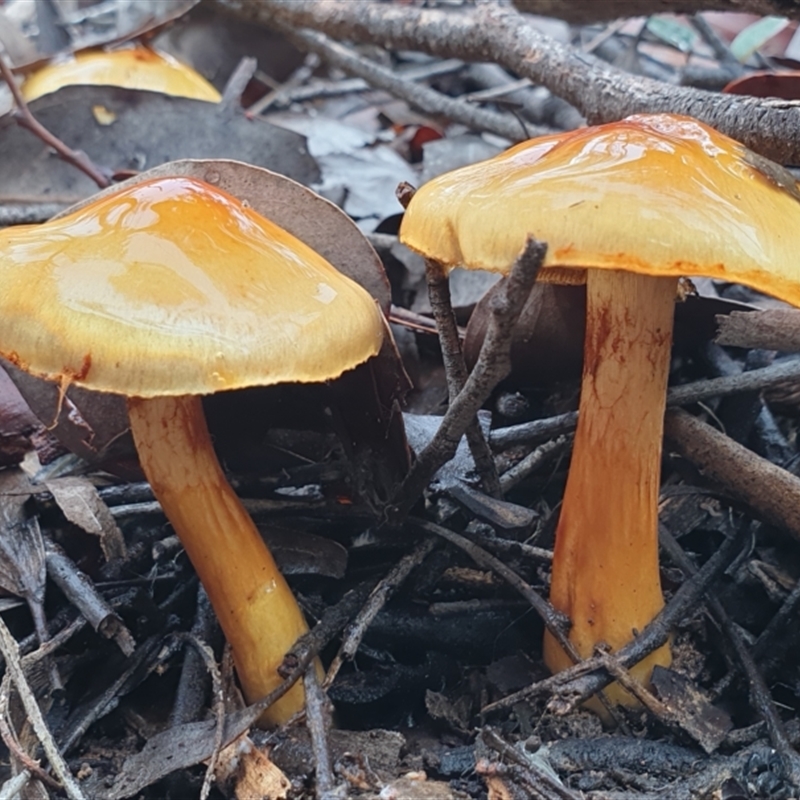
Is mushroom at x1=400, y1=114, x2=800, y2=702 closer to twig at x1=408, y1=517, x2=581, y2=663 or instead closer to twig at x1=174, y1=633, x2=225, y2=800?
twig at x1=408, y1=517, x2=581, y2=663

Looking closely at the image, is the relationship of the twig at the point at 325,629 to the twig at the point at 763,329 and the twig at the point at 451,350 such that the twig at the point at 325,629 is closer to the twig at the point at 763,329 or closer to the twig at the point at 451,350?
the twig at the point at 451,350

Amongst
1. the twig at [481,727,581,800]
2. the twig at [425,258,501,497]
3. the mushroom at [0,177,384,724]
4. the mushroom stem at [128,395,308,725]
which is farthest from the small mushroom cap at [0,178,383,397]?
the twig at [481,727,581,800]

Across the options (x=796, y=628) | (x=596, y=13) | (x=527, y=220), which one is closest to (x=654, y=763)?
(x=796, y=628)

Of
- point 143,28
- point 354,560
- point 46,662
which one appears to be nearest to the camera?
point 46,662

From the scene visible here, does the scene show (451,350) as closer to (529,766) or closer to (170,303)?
(170,303)

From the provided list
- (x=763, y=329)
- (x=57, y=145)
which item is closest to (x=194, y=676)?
(x=763, y=329)

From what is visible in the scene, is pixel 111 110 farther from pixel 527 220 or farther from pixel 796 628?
pixel 796 628
